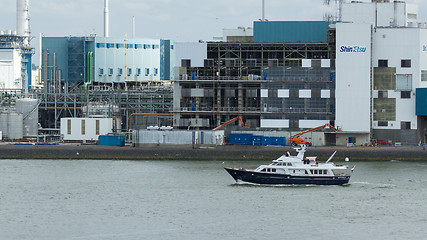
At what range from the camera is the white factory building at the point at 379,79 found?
124125 mm

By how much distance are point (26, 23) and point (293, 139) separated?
60983 mm

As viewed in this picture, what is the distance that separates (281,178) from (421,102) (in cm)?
4073

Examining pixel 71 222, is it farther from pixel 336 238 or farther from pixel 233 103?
pixel 233 103

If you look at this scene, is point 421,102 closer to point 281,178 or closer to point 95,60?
point 281,178

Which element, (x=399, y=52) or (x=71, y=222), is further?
(x=399, y=52)

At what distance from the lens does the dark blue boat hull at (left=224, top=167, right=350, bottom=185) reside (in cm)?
9000

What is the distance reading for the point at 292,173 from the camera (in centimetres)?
9012

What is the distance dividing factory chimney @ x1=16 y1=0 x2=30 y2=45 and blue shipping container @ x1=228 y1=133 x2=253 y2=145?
176 feet

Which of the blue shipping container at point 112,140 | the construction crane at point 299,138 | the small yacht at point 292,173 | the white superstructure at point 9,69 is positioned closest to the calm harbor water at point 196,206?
the small yacht at point 292,173

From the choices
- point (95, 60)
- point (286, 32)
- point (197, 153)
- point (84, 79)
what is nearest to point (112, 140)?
point (197, 153)

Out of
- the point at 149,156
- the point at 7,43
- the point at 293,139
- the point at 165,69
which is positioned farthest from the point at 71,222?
the point at 165,69

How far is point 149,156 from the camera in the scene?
116875mm

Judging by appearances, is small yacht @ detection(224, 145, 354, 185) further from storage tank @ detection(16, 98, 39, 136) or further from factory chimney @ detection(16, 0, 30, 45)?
factory chimney @ detection(16, 0, 30, 45)

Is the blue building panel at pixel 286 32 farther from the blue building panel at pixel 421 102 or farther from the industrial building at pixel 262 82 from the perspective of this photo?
the blue building panel at pixel 421 102
